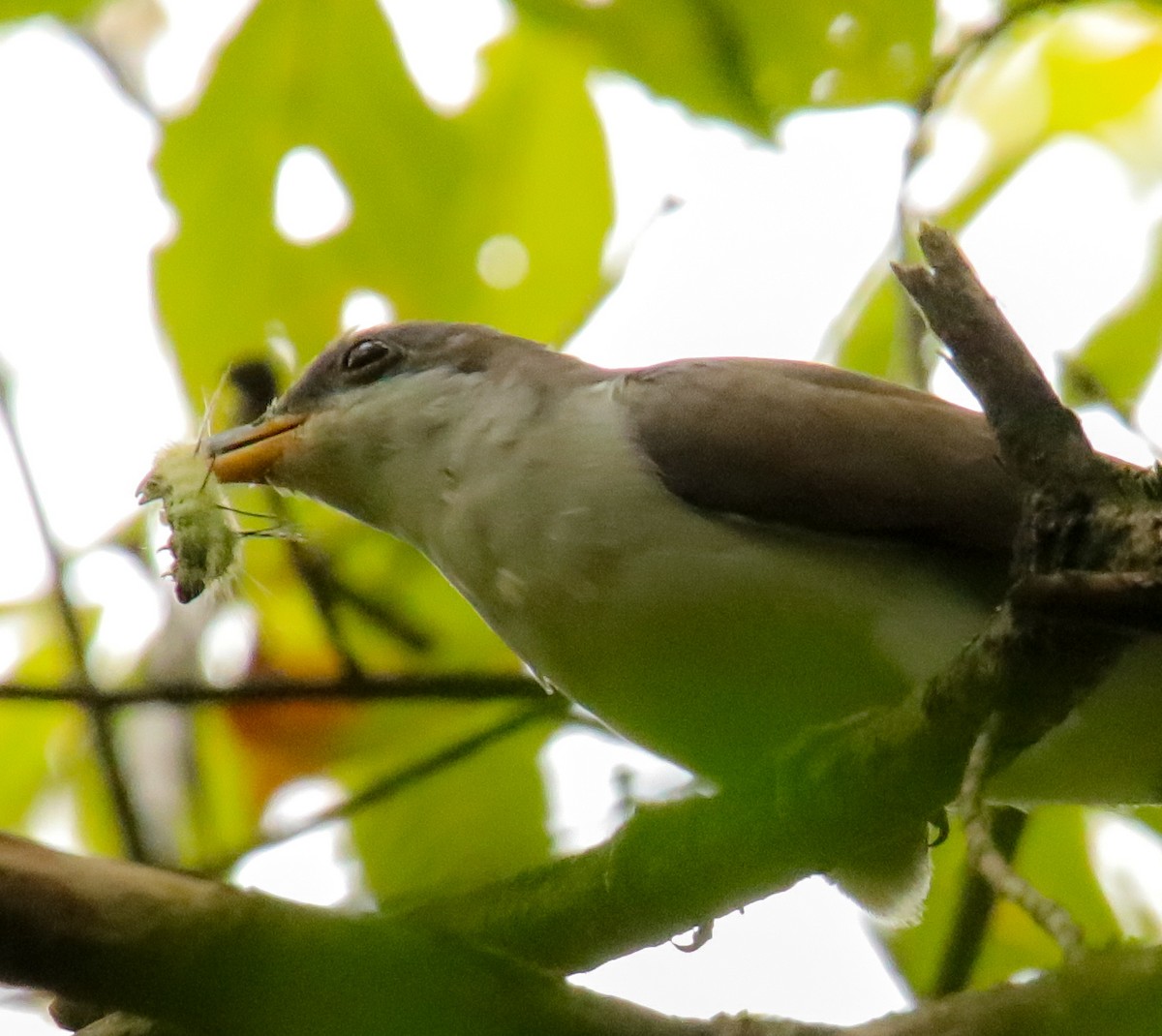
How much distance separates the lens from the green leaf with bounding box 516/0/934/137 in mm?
3906

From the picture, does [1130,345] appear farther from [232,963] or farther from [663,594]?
[232,963]

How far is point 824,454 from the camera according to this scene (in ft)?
13.2

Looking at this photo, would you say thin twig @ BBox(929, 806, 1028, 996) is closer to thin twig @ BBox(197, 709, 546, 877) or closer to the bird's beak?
thin twig @ BBox(197, 709, 546, 877)

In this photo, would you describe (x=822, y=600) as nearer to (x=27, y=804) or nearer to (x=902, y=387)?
(x=902, y=387)

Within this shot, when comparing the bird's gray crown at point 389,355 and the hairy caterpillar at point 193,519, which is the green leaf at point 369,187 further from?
the hairy caterpillar at point 193,519

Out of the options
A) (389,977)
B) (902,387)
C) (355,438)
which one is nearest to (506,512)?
(355,438)

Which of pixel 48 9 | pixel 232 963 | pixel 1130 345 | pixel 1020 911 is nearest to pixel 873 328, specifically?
pixel 1130 345

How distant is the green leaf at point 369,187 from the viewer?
14.2ft

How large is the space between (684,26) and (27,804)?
3.57 meters

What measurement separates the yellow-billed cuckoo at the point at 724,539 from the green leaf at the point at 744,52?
721mm

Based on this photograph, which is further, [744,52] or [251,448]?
[251,448]

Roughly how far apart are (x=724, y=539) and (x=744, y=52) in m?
1.13

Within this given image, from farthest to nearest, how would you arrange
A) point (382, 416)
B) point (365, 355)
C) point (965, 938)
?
point (365, 355)
point (382, 416)
point (965, 938)

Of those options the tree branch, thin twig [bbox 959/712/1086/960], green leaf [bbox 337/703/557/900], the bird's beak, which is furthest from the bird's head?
the tree branch
